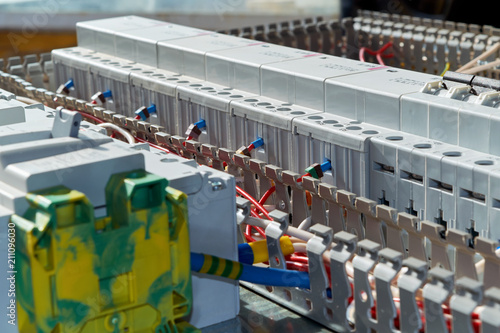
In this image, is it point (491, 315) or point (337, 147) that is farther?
point (337, 147)

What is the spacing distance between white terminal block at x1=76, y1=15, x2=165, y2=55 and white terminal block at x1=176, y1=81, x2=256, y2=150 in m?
0.57

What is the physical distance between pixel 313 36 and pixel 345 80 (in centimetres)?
168

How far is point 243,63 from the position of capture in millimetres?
2232

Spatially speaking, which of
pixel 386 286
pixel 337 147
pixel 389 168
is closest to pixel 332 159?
pixel 337 147

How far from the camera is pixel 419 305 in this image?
4.50 feet

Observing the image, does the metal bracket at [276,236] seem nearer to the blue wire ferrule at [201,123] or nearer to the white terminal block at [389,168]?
the white terminal block at [389,168]

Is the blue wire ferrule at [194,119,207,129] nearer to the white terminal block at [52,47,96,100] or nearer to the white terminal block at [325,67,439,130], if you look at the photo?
the white terminal block at [325,67,439,130]

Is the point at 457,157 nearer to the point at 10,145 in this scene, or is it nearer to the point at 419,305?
the point at 419,305

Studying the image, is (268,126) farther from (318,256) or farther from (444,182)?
(318,256)

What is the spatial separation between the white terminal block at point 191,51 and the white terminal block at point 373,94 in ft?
1.71

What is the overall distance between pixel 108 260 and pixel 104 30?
1.69 meters

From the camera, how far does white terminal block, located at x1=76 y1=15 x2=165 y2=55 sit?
279 centimetres

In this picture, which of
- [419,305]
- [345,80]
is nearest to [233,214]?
[419,305]

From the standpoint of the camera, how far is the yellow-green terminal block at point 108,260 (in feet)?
3.91
